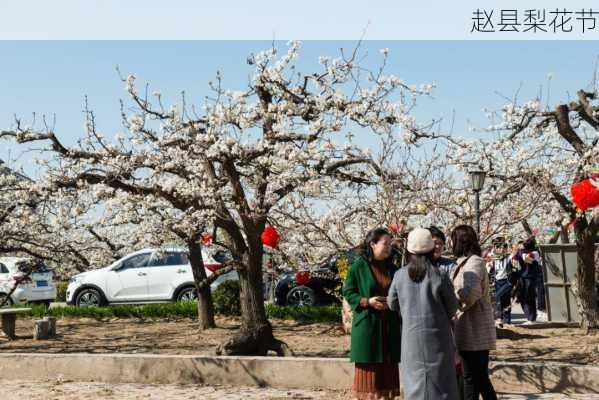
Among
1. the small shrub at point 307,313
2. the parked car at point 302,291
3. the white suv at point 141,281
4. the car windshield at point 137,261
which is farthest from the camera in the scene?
the car windshield at point 137,261

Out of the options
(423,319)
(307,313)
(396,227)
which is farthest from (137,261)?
(423,319)

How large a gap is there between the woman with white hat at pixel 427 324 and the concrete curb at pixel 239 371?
2.50m

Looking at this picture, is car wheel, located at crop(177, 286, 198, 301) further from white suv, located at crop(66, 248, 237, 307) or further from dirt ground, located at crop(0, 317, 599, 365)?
dirt ground, located at crop(0, 317, 599, 365)

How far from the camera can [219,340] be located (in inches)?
508

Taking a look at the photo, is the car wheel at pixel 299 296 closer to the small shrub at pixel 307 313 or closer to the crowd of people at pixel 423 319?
the small shrub at pixel 307 313

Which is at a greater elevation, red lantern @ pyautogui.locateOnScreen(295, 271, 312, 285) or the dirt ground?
red lantern @ pyautogui.locateOnScreen(295, 271, 312, 285)

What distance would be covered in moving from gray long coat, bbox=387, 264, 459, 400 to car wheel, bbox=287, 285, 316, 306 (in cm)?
1191

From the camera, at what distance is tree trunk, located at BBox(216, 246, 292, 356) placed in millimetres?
10320

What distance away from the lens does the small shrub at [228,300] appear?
16297mm

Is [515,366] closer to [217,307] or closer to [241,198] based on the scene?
[241,198]

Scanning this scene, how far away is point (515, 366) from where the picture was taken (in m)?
8.09

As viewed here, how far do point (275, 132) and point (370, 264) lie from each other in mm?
3831

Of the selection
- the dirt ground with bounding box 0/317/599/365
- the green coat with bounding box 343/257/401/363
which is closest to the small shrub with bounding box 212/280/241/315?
the dirt ground with bounding box 0/317/599/365

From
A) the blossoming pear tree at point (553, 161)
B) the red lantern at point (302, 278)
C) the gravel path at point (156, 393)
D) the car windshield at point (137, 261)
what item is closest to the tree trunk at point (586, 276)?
the blossoming pear tree at point (553, 161)
